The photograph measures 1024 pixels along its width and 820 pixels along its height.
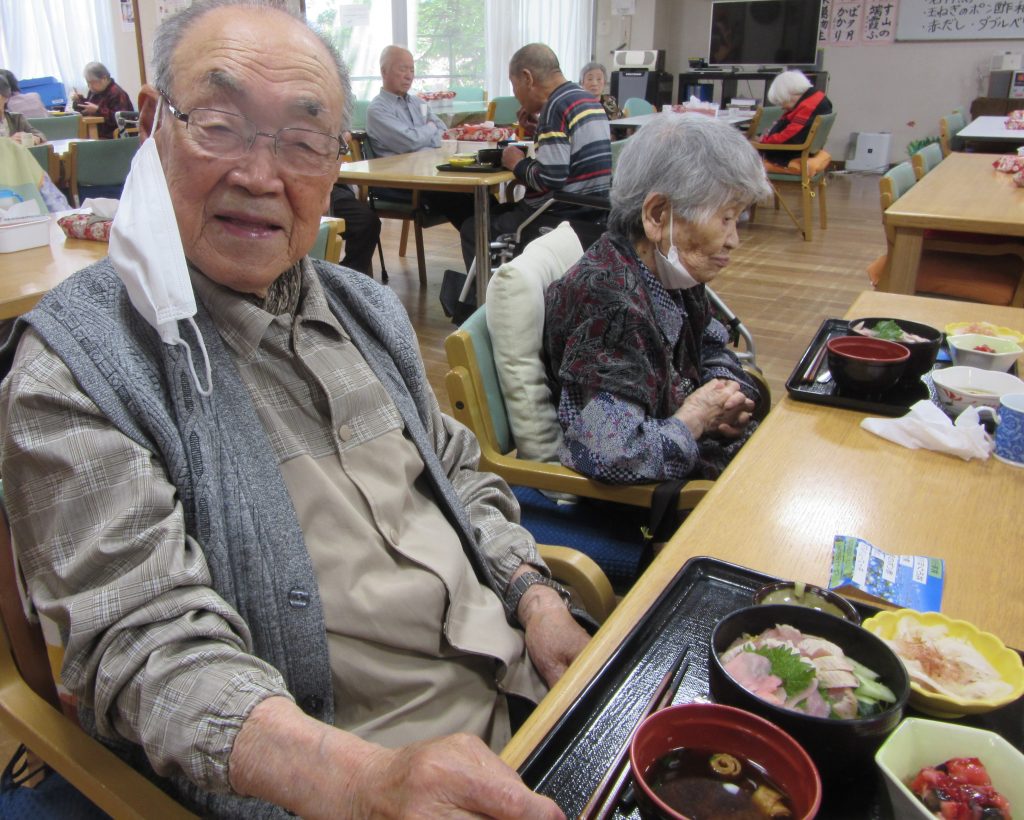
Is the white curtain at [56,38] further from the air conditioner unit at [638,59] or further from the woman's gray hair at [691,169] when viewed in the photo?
the woman's gray hair at [691,169]

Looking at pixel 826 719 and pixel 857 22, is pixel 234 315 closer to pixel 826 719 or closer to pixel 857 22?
Result: pixel 826 719

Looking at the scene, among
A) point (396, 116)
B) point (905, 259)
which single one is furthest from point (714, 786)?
point (396, 116)

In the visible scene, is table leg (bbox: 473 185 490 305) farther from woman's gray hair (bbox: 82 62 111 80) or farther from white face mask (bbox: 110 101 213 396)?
woman's gray hair (bbox: 82 62 111 80)

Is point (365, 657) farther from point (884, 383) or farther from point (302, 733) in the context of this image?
point (884, 383)

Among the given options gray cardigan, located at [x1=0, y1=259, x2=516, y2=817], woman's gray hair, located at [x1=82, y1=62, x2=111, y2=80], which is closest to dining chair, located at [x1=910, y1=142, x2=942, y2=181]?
gray cardigan, located at [x1=0, y1=259, x2=516, y2=817]

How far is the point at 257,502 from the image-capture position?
87 centimetres

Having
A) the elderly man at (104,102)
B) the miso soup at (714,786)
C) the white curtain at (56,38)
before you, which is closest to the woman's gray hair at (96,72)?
the elderly man at (104,102)

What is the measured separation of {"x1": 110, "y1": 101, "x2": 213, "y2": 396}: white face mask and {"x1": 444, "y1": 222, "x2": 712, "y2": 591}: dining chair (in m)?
0.70

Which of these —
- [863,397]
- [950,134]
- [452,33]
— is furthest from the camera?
[452,33]

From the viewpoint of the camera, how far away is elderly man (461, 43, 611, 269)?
365 cm

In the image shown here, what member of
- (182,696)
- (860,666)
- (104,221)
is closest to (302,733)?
(182,696)

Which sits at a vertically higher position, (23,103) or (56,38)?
(56,38)

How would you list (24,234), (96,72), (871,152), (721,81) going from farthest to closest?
(721,81), (871,152), (96,72), (24,234)

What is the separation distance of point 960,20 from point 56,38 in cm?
938
